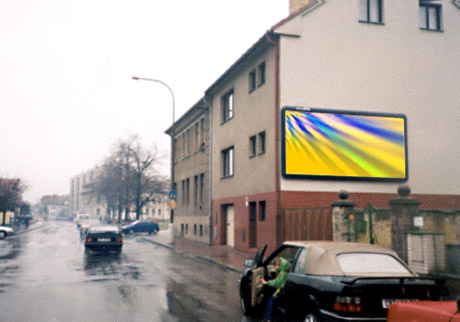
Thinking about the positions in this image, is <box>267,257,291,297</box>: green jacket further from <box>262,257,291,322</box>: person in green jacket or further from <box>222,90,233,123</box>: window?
<box>222,90,233,123</box>: window

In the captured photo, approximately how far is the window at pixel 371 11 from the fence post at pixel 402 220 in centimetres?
1054

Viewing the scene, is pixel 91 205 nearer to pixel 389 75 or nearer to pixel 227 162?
pixel 227 162

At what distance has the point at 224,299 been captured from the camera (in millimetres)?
9727

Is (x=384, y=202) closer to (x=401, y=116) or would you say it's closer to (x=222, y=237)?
(x=401, y=116)

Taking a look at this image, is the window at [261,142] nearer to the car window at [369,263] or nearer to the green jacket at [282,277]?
the green jacket at [282,277]

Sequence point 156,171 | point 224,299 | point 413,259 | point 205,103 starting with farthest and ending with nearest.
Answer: point 156,171
point 205,103
point 413,259
point 224,299

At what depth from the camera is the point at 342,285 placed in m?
5.23

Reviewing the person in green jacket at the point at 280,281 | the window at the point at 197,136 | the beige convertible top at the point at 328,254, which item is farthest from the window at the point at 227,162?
Answer: the beige convertible top at the point at 328,254

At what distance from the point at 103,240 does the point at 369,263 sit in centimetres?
1664

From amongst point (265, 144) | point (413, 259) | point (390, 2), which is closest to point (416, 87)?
point (390, 2)

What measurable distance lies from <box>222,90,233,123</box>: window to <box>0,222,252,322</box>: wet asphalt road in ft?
33.5

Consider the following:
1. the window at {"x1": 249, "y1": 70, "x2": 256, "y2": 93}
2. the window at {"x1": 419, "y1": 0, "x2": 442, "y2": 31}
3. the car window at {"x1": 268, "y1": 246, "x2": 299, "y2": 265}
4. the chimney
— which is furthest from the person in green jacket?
the window at {"x1": 419, "y1": 0, "x2": 442, "y2": 31}

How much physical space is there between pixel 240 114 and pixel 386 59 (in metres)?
7.05

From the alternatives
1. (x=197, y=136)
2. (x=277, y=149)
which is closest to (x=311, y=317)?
(x=277, y=149)
